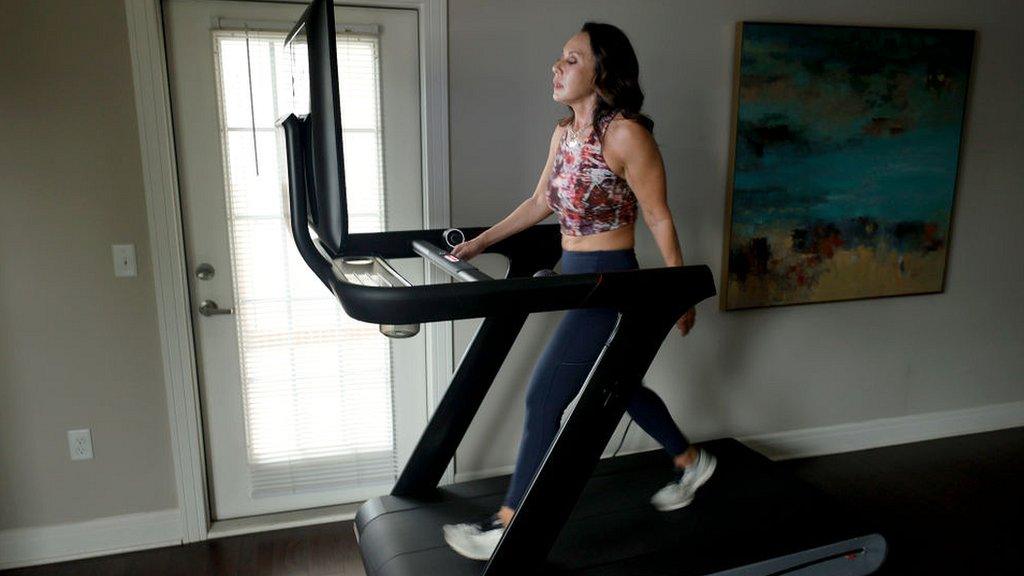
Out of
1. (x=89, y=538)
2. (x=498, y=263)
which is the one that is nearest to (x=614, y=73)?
(x=498, y=263)

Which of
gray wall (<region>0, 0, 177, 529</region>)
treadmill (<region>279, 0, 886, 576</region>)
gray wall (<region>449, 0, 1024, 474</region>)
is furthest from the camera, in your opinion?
gray wall (<region>449, 0, 1024, 474</region>)

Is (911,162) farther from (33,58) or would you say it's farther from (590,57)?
(33,58)

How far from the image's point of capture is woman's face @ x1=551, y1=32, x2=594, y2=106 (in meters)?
1.93

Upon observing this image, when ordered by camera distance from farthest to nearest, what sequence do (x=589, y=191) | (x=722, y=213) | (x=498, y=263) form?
(x=722, y=213) → (x=498, y=263) → (x=589, y=191)

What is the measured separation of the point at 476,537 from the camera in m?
2.04

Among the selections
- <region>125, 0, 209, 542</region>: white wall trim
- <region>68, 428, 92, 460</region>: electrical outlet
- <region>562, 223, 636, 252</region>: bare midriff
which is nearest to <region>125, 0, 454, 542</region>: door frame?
<region>125, 0, 209, 542</region>: white wall trim

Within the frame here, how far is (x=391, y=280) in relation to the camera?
1.74 meters

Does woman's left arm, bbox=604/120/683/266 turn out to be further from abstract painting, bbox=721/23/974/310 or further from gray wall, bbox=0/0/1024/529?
abstract painting, bbox=721/23/974/310

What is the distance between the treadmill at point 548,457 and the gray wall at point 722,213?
0.34 meters

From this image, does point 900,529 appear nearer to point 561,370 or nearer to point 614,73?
point 561,370

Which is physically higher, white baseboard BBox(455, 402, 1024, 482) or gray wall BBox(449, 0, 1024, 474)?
gray wall BBox(449, 0, 1024, 474)

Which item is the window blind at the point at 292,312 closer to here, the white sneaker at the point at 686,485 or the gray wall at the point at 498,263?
the gray wall at the point at 498,263

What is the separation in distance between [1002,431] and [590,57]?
2.89m

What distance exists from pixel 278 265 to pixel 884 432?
2707mm
